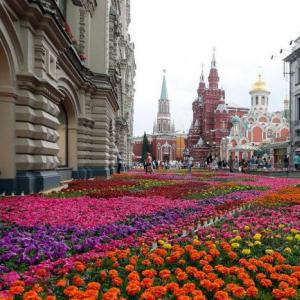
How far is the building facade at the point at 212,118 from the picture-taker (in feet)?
305

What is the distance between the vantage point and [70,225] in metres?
6.27

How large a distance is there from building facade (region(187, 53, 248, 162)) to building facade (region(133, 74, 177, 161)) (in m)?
26.4

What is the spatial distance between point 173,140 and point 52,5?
117285mm

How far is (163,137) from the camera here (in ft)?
422

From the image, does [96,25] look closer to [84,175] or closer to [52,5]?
[84,175]

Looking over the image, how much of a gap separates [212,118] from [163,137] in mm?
34217

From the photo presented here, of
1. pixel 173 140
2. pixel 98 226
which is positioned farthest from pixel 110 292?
pixel 173 140

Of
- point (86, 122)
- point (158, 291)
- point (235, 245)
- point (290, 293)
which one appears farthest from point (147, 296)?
point (86, 122)

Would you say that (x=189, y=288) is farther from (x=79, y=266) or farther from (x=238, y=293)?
(x=79, y=266)

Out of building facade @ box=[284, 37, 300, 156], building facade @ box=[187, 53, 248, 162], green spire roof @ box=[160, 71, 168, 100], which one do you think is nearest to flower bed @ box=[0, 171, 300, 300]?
building facade @ box=[284, 37, 300, 156]

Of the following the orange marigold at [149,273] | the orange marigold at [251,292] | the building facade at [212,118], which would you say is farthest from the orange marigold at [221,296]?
the building facade at [212,118]

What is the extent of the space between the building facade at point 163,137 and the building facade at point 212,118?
26401 mm

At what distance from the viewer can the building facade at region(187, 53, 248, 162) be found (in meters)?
93.0

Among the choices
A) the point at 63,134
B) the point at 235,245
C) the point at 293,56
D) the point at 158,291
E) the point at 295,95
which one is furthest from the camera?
the point at 295,95
